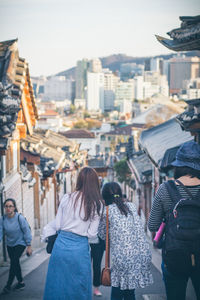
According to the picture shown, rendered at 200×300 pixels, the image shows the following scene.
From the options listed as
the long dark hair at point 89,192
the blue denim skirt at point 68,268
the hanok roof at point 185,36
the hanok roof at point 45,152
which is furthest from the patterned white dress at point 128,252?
the hanok roof at point 45,152

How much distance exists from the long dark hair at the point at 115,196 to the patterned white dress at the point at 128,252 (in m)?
0.05

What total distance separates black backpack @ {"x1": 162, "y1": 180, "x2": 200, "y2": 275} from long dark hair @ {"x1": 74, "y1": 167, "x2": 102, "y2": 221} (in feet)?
3.65

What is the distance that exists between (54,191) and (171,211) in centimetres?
1826

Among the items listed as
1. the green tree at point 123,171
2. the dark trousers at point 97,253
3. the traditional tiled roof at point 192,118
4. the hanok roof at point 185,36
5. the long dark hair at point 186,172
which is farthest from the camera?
the green tree at point 123,171

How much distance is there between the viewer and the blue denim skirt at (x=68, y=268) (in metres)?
5.04

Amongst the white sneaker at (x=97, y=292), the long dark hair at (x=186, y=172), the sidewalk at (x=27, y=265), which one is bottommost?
the sidewalk at (x=27, y=265)

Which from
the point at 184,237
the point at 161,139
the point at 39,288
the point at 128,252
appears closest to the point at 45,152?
the point at 161,139

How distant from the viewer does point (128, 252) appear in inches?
197

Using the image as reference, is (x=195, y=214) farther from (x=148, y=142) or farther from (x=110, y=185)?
(x=148, y=142)

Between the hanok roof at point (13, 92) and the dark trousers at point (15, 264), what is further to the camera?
the hanok roof at point (13, 92)

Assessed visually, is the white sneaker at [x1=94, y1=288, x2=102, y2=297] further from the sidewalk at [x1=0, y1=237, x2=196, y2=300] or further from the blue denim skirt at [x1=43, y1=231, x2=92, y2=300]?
the blue denim skirt at [x1=43, y1=231, x2=92, y2=300]

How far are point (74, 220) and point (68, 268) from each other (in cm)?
54

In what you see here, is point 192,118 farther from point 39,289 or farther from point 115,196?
point 39,289

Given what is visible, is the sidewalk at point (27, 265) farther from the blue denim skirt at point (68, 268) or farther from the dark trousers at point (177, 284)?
the dark trousers at point (177, 284)
